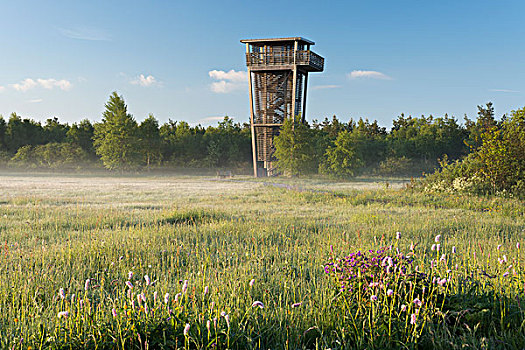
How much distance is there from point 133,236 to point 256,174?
3672 centimetres

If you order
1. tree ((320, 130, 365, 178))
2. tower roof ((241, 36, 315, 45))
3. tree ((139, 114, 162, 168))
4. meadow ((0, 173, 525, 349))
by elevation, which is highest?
tower roof ((241, 36, 315, 45))

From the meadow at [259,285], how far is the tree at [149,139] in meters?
41.8

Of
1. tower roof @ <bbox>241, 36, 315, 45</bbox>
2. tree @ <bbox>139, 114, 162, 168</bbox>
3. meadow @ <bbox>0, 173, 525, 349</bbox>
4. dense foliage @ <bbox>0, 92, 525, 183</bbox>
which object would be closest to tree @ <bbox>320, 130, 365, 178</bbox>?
dense foliage @ <bbox>0, 92, 525, 183</bbox>

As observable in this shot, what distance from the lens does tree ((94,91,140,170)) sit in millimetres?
49875

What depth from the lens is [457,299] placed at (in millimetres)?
4055

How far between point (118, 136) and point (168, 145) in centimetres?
1144

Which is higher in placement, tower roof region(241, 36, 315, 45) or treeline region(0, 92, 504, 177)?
tower roof region(241, 36, 315, 45)

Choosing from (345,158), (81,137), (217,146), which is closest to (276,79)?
(345,158)

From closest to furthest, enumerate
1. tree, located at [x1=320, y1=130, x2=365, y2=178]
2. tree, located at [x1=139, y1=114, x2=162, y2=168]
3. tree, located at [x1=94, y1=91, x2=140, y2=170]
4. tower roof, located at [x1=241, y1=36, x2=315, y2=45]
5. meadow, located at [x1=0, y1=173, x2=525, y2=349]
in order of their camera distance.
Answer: meadow, located at [x1=0, y1=173, x2=525, y2=349]
tower roof, located at [x1=241, y1=36, x2=315, y2=45]
tree, located at [x1=320, y1=130, x2=365, y2=178]
tree, located at [x1=94, y1=91, x2=140, y2=170]
tree, located at [x1=139, y1=114, x2=162, y2=168]

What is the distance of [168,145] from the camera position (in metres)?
60.6

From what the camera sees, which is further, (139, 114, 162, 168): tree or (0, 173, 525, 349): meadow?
(139, 114, 162, 168): tree

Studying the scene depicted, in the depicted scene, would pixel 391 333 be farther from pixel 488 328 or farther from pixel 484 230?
pixel 484 230

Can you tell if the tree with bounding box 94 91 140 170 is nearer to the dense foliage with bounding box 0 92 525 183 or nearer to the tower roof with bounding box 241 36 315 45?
the dense foliage with bounding box 0 92 525 183

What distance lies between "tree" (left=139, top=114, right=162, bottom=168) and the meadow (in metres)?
41.8
